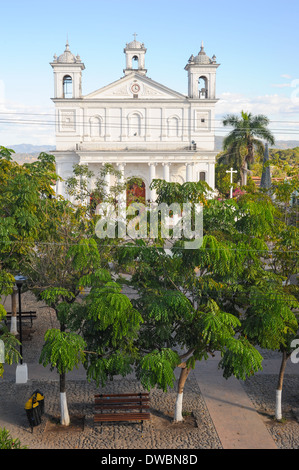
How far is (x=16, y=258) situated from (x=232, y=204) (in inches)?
256

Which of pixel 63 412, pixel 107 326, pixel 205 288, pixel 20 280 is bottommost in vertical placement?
pixel 63 412

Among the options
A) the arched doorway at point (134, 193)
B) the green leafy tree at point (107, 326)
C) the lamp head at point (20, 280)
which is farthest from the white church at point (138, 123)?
the green leafy tree at point (107, 326)

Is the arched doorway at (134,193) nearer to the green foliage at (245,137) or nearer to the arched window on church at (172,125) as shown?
the arched window on church at (172,125)

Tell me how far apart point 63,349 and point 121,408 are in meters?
3.21

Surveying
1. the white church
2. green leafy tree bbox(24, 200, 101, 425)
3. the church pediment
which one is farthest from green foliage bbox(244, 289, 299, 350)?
the church pediment

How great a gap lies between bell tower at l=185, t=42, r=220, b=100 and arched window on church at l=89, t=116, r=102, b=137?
8777 mm

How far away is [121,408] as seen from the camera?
13.1 m

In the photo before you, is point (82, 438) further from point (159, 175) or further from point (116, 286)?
point (159, 175)

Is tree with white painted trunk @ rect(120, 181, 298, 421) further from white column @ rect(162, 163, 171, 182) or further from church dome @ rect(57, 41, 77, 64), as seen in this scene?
church dome @ rect(57, 41, 77, 64)

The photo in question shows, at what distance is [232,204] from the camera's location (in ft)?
41.9

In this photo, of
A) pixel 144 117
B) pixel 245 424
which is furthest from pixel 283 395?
pixel 144 117

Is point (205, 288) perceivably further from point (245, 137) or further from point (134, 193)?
point (245, 137)

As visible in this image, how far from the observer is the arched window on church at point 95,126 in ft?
155

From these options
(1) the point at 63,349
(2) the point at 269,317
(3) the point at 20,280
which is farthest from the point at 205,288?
(3) the point at 20,280
